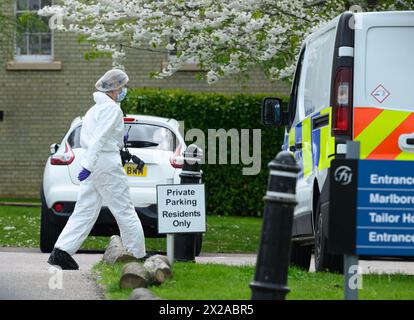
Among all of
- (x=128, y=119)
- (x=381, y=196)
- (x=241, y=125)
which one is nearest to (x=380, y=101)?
(x=381, y=196)

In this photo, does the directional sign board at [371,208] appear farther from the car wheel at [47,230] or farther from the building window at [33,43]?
the building window at [33,43]

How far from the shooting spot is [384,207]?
7496 mm

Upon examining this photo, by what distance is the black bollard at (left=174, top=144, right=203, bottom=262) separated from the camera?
1181 centimetres

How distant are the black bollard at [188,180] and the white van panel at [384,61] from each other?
2318 mm

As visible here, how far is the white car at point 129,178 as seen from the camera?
14469 mm

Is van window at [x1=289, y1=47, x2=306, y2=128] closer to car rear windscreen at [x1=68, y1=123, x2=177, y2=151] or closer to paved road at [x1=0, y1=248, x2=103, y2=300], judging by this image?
paved road at [x1=0, y1=248, x2=103, y2=300]

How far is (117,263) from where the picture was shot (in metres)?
11.5

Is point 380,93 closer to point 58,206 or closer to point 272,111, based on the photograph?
point 272,111

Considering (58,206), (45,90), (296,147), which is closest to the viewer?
(296,147)

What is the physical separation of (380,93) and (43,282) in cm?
298

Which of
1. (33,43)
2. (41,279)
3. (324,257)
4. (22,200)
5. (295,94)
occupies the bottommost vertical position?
(22,200)

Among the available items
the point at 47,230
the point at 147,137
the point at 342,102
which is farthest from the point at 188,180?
the point at 47,230

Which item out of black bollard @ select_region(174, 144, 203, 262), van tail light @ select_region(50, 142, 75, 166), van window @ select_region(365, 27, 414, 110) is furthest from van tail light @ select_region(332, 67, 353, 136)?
van tail light @ select_region(50, 142, 75, 166)

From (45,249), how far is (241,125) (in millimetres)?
8783
